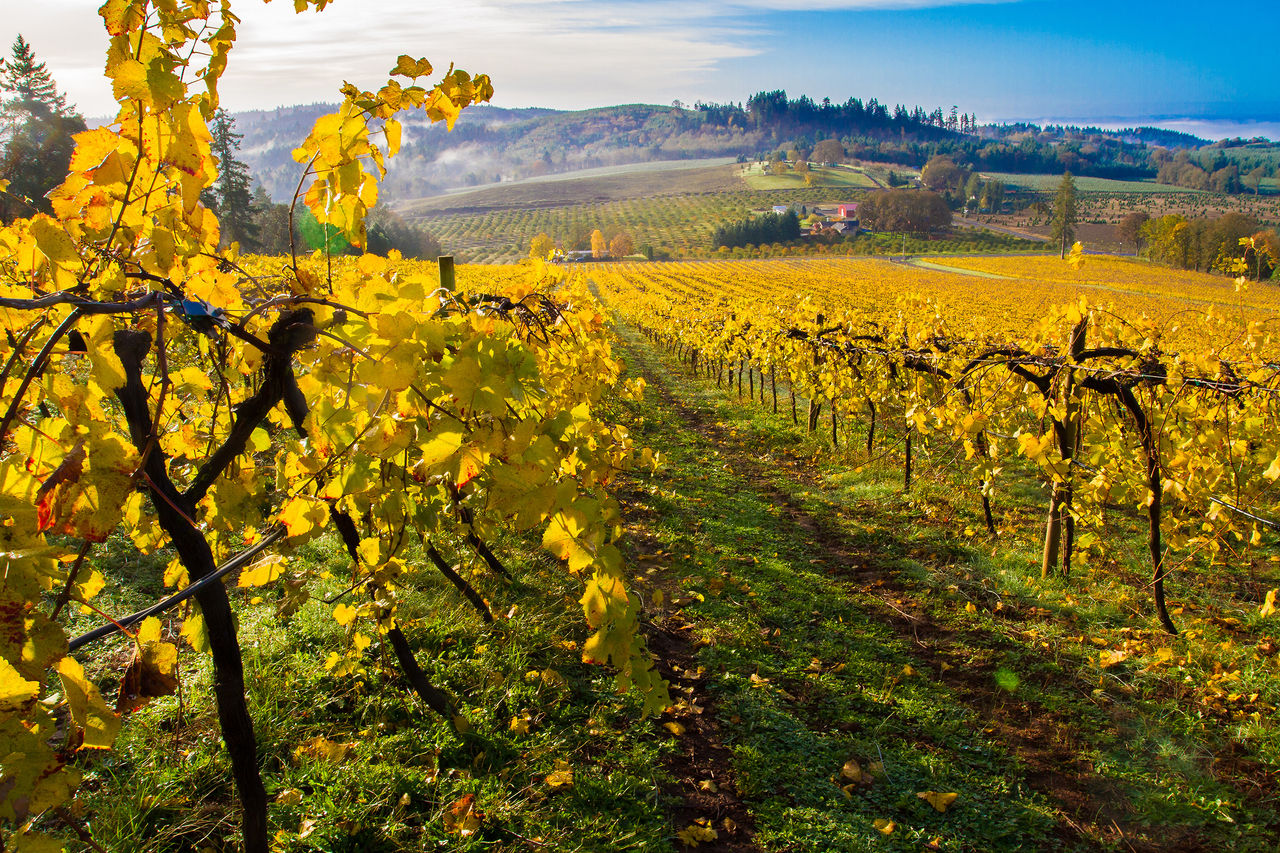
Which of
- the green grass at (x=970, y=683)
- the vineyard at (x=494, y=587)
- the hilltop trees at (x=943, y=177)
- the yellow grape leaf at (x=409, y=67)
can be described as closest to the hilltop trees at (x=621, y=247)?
the vineyard at (x=494, y=587)

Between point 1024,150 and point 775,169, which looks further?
point 1024,150

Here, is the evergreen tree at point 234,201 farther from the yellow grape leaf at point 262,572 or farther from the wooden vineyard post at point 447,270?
the yellow grape leaf at point 262,572

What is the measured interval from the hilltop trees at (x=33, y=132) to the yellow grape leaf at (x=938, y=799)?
3261 cm

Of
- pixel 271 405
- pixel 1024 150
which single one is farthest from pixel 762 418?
pixel 1024 150

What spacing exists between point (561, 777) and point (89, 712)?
6.72 ft

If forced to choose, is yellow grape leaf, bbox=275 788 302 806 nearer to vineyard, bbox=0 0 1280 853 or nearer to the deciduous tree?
vineyard, bbox=0 0 1280 853

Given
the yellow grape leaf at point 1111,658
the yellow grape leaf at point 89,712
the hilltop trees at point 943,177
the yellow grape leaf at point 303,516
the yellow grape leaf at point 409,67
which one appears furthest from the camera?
the hilltop trees at point 943,177

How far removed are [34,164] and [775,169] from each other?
14001 centimetres

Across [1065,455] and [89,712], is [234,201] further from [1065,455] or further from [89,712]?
[89,712]

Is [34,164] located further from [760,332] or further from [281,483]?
[281,483]

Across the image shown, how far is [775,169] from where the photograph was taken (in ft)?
484

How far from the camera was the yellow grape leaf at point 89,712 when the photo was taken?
0.98 meters

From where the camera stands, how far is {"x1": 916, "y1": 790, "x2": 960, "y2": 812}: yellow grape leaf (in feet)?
9.09

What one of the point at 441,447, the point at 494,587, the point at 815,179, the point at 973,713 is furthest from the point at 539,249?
the point at 815,179
